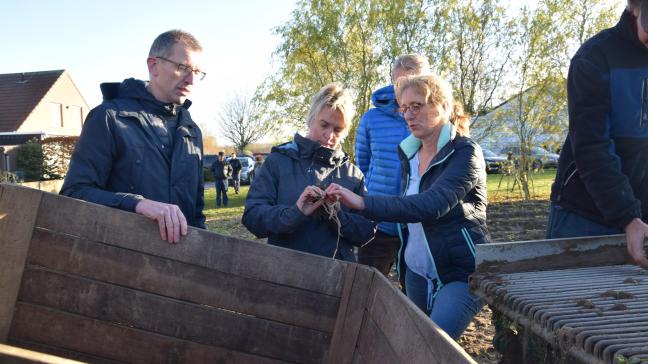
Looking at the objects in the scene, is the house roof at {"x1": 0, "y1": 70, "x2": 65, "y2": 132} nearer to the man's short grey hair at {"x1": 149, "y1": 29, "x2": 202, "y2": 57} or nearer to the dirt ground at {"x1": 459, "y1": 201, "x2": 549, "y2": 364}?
the dirt ground at {"x1": 459, "y1": 201, "x2": 549, "y2": 364}

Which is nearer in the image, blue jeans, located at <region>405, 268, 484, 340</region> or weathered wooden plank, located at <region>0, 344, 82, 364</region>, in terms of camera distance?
weathered wooden plank, located at <region>0, 344, 82, 364</region>

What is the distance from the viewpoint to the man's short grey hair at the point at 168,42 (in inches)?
105

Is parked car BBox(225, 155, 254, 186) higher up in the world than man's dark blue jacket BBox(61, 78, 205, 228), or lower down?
lower down

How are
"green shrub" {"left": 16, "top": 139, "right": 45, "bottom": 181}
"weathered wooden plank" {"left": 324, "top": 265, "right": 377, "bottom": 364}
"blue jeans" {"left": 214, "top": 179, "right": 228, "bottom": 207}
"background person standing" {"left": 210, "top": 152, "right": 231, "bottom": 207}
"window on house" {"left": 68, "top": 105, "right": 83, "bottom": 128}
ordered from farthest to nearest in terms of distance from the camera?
"window on house" {"left": 68, "top": 105, "right": 83, "bottom": 128} → "green shrub" {"left": 16, "top": 139, "right": 45, "bottom": 181} → "blue jeans" {"left": 214, "top": 179, "right": 228, "bottom": 207} → "background person standing" {"left": 210, "top": 152, "right": 231, "bottom": 207} → "weathered wooden plank" {"left": 324, "top": 265, "right": 377, "bottom": 364}

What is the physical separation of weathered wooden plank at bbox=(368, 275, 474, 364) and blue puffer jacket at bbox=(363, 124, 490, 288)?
0.36 meters

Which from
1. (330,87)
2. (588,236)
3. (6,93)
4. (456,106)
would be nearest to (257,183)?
(330,87)

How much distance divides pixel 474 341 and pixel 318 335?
2.85 meters

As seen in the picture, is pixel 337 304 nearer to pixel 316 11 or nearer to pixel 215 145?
pixel 316 11

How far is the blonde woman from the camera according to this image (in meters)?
2.80

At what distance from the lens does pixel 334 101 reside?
2.84 metres

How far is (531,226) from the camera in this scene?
10.5m

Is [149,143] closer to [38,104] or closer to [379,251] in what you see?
[379,251]

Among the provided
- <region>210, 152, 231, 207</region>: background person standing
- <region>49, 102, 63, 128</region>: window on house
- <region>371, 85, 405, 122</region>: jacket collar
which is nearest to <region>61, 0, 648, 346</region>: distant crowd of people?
<region>371, 85, 405, 122</region>: jacket collar

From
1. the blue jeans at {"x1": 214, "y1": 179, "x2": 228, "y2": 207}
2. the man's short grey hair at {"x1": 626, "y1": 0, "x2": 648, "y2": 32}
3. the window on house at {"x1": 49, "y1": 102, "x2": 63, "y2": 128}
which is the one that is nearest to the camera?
the man's short grey hair at {"x1": 626, "y1": 0, "x2": 648, "y2": 32}
